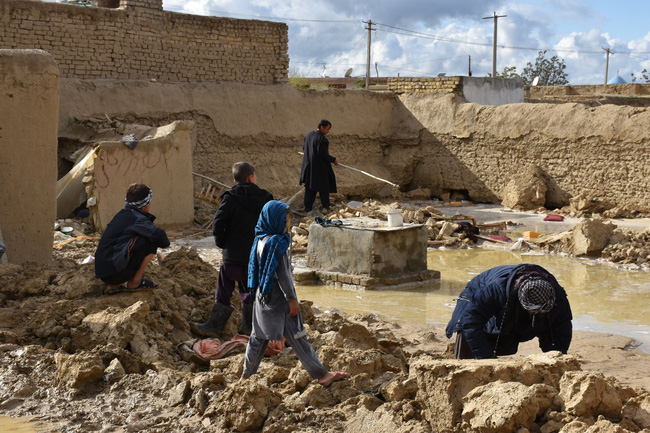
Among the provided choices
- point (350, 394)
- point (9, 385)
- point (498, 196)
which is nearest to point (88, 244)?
point (9, 385)

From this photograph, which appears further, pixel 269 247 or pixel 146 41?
pixel 146 41

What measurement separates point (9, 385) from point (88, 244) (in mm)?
5601

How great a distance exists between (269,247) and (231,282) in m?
1.31

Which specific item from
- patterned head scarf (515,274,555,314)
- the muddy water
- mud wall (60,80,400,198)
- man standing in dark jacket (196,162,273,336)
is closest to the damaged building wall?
mud wall (60,80,400,198)

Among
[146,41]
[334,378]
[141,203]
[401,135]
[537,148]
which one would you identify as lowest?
[334,378]

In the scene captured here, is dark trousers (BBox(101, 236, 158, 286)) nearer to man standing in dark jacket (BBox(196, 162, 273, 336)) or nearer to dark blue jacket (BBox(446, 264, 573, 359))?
man standing in dark jacket (BBox(196, 162, 273, 336))

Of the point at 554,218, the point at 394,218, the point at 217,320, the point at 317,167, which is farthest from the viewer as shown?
the point at 554,218

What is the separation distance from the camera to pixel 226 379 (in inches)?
193

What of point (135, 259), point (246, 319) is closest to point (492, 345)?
point (246, 319)

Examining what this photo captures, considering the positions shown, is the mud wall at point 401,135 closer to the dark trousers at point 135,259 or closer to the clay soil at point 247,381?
the clay soil at point 247,381

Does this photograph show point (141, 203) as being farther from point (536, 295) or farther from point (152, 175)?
point (152, 175)

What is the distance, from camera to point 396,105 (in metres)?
18.3

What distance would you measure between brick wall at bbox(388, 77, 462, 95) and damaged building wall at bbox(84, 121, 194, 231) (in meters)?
7.21

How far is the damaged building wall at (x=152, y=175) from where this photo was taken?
36.7 ft
